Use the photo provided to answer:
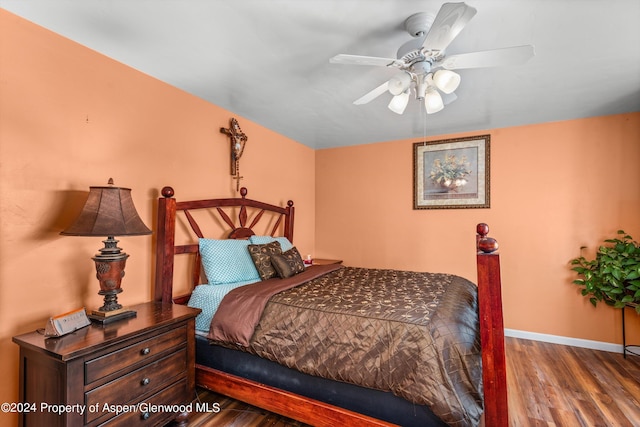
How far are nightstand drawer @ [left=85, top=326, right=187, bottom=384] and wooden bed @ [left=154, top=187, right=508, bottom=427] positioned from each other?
46 centimetres

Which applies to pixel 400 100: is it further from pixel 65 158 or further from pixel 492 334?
pixel 65 158

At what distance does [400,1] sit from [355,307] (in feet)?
5.70

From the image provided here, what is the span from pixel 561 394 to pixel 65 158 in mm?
3870

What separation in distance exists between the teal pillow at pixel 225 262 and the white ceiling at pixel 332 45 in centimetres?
134

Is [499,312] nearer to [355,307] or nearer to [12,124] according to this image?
[355,307]

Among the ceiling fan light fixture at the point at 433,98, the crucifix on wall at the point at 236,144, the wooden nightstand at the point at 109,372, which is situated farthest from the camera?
the crucifix on wall at the point at 236,144

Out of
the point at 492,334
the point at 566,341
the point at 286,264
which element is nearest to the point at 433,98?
the point at 492,334

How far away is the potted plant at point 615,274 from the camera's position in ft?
9.24

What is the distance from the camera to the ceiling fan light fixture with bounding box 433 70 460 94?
1.68 metres

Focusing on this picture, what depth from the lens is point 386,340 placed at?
1648 mm

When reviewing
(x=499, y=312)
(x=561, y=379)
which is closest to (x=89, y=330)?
(x=499, y=312)

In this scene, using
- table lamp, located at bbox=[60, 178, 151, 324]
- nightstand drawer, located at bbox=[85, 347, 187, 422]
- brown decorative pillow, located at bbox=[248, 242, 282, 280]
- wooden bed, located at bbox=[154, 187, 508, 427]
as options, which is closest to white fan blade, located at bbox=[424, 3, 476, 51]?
wooden bed, located at bbox=[154, 187, 508, 427]

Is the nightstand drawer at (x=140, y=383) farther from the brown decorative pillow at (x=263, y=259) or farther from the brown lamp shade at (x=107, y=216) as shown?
the brown decorative pillow at (x=263, y=259)


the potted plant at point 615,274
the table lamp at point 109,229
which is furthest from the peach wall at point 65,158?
the potted plant at point 615,274
